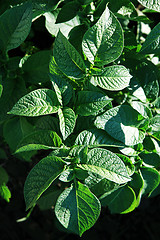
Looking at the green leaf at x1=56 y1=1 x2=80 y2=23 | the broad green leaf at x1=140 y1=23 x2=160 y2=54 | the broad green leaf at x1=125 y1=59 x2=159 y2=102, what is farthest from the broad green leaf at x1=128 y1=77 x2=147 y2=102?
the green leaf at x1=56 y1=1 x2=80 y2=23

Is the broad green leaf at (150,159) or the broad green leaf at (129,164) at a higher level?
the broad green leaf at (129,164)

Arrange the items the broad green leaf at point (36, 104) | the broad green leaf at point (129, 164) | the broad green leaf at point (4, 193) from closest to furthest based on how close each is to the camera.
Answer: the broad green leaf at point (36, 104) < the broad green leaf at point (129, 164) < the broad green leaf at point (4, 193)

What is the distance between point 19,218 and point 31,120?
0.79 meters

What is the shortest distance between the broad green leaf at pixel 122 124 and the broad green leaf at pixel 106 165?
0.22 ft

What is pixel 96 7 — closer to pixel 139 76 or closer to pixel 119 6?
pixel 119 6

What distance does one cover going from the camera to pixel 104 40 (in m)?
0.61

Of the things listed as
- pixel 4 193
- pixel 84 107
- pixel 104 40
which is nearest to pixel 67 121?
pixel 84 107

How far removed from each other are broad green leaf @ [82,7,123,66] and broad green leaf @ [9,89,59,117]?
12 cm

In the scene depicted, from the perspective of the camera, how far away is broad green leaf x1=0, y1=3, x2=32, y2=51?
623mm

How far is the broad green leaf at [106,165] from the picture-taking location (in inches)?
22.7

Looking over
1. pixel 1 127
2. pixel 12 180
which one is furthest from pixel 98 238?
pixel 1 127

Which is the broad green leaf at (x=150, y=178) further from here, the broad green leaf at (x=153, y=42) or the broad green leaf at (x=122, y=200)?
the broad green leaf at (x=153, y=42)

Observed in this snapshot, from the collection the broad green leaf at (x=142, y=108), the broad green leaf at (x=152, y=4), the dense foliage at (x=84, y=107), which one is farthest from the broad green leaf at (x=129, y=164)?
the broad green leaf at (x=152, y=4)

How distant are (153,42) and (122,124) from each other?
19 cm
